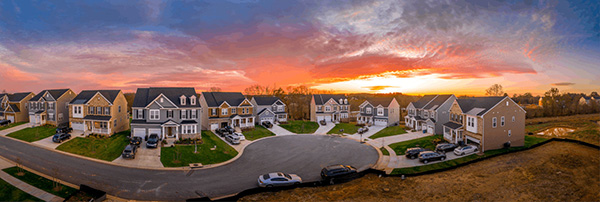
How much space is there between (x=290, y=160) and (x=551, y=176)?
2601 centimetres

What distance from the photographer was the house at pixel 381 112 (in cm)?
5538

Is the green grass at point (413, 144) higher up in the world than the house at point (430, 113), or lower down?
lower down

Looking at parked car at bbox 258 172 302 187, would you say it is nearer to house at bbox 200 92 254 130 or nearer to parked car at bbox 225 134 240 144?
parked car at bbox 225 134 240 144

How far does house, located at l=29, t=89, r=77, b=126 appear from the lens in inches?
1767

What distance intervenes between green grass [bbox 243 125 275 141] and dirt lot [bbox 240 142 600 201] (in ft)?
75.1

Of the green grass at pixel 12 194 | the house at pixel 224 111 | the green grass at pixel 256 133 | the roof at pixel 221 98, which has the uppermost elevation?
the roof at pixel 221 98

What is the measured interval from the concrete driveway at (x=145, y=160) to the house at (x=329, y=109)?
39280mm

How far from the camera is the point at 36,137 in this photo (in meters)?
36.2

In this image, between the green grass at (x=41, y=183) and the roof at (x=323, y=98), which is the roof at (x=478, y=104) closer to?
the roof at (x=323, y=98)

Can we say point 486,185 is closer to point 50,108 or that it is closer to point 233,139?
point 233,139

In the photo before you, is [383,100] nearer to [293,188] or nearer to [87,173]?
[293,188]

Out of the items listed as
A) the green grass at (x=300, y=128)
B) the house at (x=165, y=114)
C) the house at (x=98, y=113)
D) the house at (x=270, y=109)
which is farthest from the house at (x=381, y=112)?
the house at (x=98, y=113)

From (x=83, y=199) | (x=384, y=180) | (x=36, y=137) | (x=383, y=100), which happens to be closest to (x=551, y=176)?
Result: (x=384, y=180)

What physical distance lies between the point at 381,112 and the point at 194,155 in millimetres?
42131
